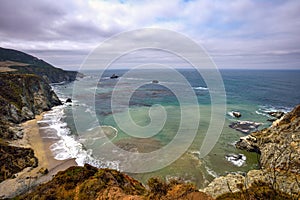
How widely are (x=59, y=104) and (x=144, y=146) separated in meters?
36.0

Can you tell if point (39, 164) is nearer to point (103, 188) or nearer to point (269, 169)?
point (103, 188)

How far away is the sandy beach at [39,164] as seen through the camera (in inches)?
714

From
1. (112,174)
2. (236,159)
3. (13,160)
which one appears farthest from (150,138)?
(112,174)

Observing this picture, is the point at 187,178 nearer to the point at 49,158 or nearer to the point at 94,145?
the point at 94,145

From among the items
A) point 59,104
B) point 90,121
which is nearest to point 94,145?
point 90,121

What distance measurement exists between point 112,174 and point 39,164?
14322 mm

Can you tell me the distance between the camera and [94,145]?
2734cm

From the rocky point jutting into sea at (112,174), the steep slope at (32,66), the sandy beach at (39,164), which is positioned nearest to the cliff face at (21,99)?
the rocky point jutting into sea at (112,174)

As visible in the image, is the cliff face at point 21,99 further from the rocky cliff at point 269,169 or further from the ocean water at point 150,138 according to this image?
the rocky cliff at point 269,169

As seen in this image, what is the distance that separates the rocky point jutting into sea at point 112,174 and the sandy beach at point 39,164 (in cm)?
10

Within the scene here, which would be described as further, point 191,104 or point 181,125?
point 191,104

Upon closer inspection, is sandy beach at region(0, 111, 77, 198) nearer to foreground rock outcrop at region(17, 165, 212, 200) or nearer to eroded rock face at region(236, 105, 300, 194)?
foreground rock outcrop at region(17, 165, 212, 200)

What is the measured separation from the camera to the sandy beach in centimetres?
1814

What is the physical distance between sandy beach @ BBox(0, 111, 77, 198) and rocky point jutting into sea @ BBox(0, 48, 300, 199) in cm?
10
